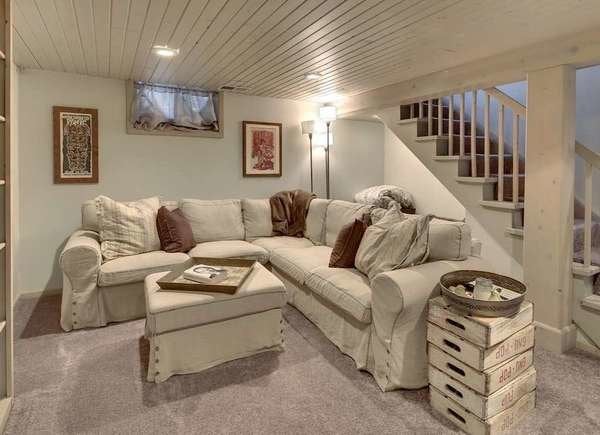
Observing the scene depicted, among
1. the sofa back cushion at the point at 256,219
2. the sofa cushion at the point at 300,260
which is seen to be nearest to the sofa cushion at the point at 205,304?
the sofa cushion at the point at 300,260

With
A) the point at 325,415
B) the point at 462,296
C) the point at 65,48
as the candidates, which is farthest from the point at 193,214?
the point at 462,296

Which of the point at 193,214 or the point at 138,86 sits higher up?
the point at 138,86

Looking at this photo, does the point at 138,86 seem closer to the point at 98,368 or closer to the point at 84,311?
the point at 84,311

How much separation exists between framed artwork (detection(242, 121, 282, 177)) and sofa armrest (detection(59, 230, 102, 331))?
2058mm

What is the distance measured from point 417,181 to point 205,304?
13.0ft

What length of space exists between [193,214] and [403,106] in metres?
2.50

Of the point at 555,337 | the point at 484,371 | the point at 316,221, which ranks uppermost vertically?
the point at 316,221

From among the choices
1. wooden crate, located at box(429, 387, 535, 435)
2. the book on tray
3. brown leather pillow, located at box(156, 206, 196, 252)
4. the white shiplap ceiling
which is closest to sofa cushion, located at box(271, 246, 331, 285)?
the book on tray

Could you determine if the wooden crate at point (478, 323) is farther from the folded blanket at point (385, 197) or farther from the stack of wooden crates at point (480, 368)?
the folded blanket at point (385, 197)

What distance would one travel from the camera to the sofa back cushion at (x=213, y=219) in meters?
3.59

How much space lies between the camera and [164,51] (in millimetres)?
2752

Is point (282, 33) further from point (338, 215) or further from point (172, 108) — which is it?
point (172, 108)

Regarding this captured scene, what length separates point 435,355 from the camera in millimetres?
1822

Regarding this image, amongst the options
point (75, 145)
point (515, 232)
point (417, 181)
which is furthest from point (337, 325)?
point (417, 181)
